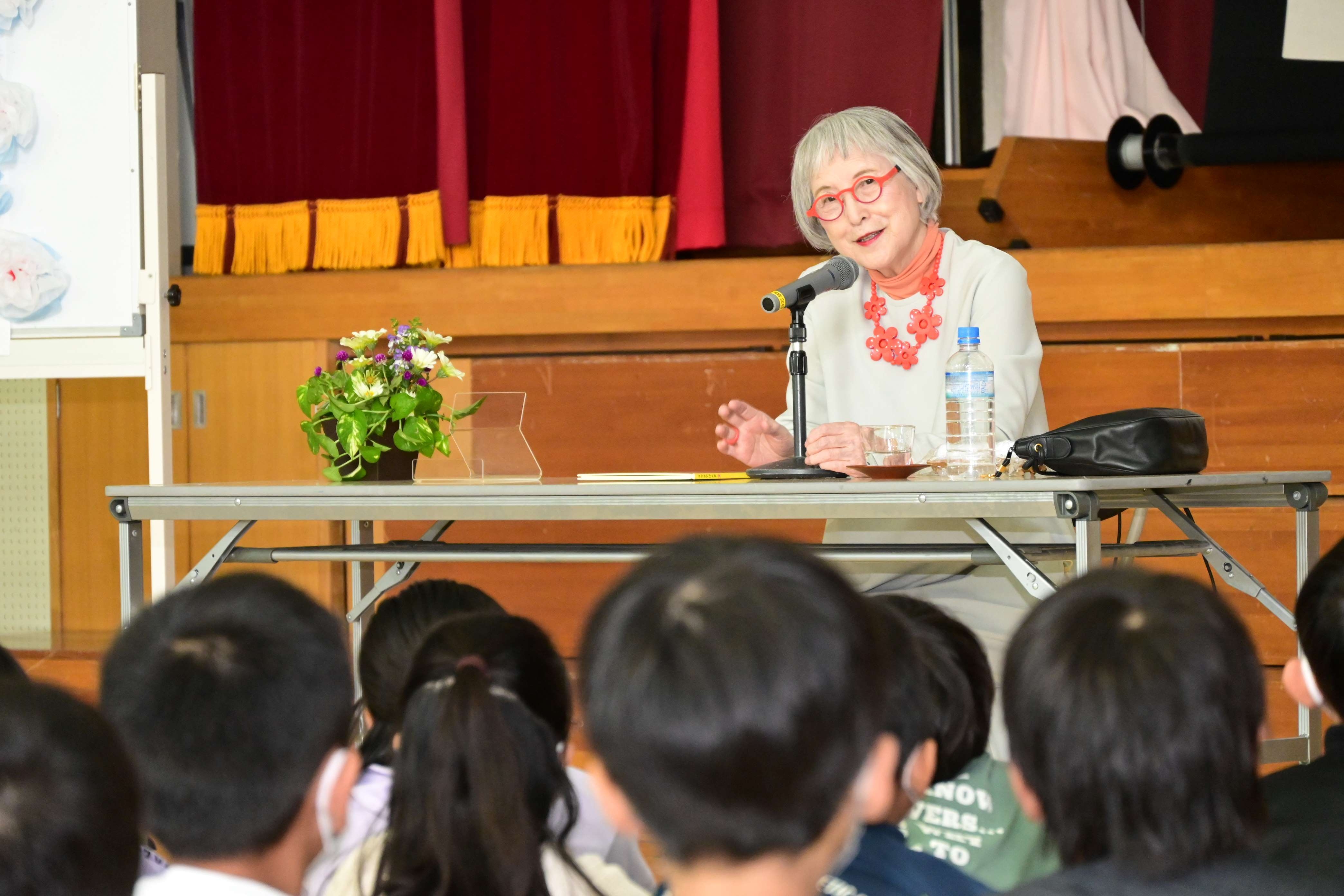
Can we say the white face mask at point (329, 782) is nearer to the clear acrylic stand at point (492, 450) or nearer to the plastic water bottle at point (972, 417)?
the plastic water bottle at point (972, 417)

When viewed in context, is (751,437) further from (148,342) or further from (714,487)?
(148,342)

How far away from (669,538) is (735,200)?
0.97 metres

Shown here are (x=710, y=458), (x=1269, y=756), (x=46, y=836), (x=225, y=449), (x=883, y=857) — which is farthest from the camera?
(x=225, y=449)

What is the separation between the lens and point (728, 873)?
748 mm

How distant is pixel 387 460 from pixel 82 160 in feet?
4.60

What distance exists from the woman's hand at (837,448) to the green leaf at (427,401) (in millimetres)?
724

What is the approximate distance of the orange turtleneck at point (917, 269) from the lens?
7.60 ft

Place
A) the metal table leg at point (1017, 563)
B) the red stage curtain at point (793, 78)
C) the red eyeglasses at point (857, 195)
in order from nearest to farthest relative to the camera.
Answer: the metal table leg at point (1017, 563), the red eyeglasses at point (857, 195), the red stage curtain at point (793, 78)

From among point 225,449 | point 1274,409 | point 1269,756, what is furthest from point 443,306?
point 1269,756

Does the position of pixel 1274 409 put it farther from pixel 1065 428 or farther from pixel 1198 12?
pixel 1065 428

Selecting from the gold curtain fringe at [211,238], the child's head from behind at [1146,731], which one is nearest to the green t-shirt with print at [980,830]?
the child's head from behind at [1146,731]

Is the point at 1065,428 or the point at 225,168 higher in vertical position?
the point at 225,168

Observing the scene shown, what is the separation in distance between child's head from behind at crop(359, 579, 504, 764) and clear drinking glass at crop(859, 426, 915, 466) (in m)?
0.60

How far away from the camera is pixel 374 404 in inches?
91.6
